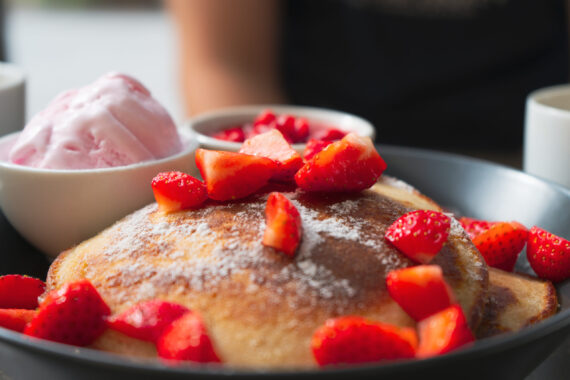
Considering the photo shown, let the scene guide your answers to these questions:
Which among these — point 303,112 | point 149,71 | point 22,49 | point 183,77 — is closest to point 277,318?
point 303,112

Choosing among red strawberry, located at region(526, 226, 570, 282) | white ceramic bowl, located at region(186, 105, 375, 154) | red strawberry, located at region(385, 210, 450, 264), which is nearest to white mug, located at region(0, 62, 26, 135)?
white ceramic bowl, located at region(186, 105, 375, 154)

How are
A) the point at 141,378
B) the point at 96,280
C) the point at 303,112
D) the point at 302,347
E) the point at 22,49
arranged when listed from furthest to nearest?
the point at 22,49
the point at 303,112
the point at 96,280
the point at 302,347
the point at 141,378

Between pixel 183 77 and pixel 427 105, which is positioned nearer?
pixel 427 105

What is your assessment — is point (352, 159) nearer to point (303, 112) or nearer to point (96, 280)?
point (96, 280)

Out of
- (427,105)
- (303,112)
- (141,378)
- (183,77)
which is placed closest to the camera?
(141,378)

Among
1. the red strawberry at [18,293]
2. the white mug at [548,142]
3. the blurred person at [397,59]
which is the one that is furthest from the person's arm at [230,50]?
the red strawberry at [18,293]

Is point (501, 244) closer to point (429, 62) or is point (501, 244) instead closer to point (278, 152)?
point (278, 152)
